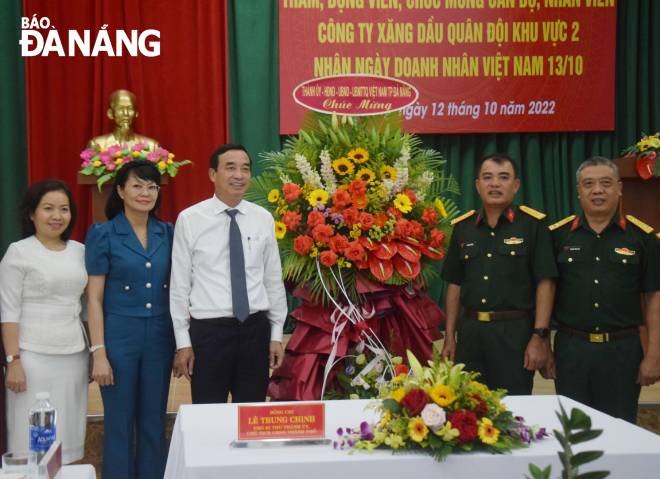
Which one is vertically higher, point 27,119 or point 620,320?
point 27,119

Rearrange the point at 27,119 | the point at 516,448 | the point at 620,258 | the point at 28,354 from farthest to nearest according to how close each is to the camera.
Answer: the point at 27,119 < the point at 620,258 < the point at 28,354 < the point at 516,448

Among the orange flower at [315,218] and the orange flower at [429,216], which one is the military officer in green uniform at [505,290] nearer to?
the orange flower at [429,216]

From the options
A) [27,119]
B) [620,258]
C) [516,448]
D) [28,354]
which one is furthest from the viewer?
[27,119]

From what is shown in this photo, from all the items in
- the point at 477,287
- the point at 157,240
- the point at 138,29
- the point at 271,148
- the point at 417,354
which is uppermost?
the point at 138,29

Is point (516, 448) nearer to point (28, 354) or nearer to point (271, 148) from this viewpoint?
point (28, 354)

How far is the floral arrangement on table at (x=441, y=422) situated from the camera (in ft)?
5.28

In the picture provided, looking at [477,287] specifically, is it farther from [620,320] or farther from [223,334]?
[223,334]

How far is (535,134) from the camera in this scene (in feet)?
20.4

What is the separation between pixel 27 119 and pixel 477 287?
4249mm

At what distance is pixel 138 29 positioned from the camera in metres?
5.97

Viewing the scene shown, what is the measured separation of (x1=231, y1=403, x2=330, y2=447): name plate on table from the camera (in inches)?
65.6

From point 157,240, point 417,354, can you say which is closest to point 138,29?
point 157,240

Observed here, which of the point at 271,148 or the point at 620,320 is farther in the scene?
the point at 271,148

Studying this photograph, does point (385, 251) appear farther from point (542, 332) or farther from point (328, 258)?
point (542, 332)
